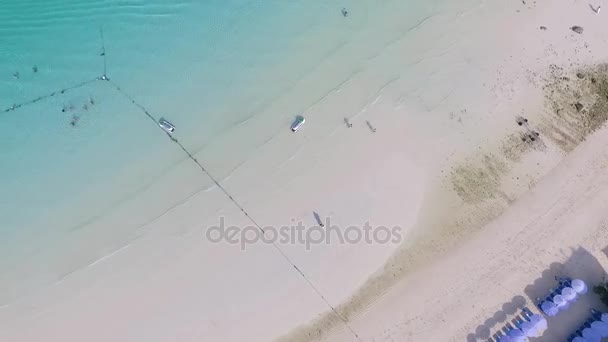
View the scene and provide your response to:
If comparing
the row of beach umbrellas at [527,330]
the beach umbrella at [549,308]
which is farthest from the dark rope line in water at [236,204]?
the beach umbrella at [549,308]

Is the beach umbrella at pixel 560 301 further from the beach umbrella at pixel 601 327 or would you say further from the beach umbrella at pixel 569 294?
the beach umbrella at pixel 601 327

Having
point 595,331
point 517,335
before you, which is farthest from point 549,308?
point 595,331

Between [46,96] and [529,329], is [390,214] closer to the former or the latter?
[529,329]

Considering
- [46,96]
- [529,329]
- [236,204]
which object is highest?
[46,96]

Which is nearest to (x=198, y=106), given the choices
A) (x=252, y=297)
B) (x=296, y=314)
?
(x=252, y=297)

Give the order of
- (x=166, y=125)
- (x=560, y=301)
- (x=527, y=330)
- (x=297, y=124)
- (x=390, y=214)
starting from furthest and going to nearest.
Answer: (x=166, y=125) → (x=297, y=124) → (x=390, y=214) → (x=560, y=301) → (x=527, y=330)

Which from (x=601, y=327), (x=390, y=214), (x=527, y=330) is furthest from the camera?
(x=390, y=214)

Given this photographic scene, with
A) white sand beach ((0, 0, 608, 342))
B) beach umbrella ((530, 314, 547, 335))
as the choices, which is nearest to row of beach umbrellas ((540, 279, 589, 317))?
beach umbrella ((530, 314, 547, 335))
